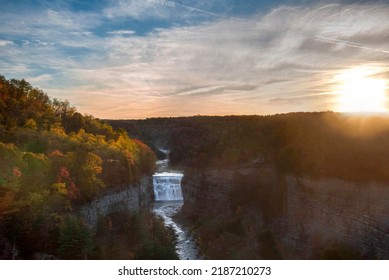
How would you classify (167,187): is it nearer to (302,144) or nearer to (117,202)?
(117,202)

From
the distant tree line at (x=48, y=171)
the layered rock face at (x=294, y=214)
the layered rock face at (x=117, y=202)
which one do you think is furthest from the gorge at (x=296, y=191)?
the distant tree line at (x=48, y=171)

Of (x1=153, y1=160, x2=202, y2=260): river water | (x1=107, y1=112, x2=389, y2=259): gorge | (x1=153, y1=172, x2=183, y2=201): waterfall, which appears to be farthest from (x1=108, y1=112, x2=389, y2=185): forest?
(x1=153, y1=160, x2=202, y2=260): river water

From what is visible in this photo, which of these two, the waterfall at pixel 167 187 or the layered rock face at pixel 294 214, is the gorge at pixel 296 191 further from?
the waterfall at pixel 167 187

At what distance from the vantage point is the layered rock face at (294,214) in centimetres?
1606

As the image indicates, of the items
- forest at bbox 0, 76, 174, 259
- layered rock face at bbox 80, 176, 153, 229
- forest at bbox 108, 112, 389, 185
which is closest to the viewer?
forest at bbox 0, 76, 174, 259

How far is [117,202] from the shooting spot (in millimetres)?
21891

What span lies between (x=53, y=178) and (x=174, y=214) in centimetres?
1258

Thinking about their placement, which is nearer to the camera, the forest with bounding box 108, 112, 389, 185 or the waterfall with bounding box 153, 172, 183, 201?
the forest with bounding box 108, 112, 389, 185

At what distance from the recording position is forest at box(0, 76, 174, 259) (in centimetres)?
1300

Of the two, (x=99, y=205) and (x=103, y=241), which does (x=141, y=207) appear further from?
(x=103, y=241)

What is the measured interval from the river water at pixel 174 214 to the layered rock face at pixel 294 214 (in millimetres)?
883

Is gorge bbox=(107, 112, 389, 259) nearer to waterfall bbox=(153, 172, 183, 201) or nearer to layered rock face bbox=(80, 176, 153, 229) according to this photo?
layered rock face bbox=(80, 176, 153, 229)

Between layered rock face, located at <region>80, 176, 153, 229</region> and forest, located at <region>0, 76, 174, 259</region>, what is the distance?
1.25 feet

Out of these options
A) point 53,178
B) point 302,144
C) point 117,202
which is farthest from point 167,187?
point 53,178
